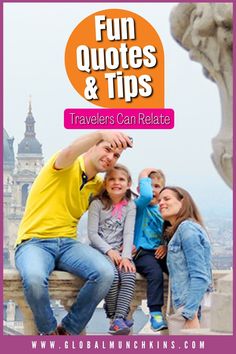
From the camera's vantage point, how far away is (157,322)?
18.5ft

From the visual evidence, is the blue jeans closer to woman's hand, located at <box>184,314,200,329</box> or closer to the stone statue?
woman's hand, located at <box>184,314,200,329</box>

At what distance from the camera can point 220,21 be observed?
463cm

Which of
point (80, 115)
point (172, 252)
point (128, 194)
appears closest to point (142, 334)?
point (172, 252)

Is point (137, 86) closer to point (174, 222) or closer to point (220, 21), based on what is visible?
point (174, 222)

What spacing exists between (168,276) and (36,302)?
71 centimetres

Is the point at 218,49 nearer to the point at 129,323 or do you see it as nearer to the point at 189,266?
the point at 189,266

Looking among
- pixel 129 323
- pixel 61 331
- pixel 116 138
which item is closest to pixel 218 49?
pixel 116 138

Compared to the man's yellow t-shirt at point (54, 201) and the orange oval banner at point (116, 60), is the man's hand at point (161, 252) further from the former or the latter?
the orange oval banner at point (116, 60)

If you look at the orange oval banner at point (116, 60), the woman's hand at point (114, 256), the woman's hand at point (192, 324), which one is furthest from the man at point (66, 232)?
the woman's hand at point (192, 324)

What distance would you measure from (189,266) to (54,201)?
75cm

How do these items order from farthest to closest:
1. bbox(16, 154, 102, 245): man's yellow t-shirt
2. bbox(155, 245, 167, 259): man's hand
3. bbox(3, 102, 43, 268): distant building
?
bbox(3, 102, 43, 268): distant building
bbox(155, 245, 167, 259): man's hand
bbox(16, 154, 102, 245): man's yellow t-shirt

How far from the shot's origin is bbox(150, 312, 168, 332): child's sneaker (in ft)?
18.5
